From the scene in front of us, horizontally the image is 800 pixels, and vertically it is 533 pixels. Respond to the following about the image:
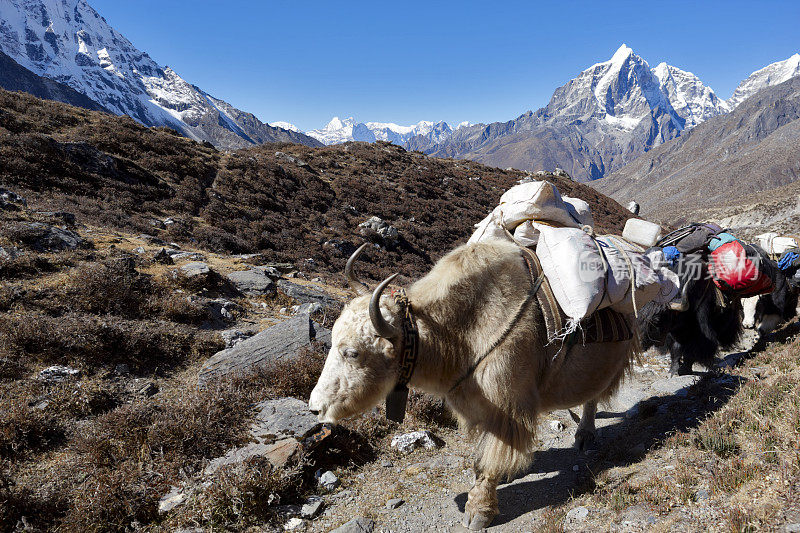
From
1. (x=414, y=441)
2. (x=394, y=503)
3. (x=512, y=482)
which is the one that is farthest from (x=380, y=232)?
(x=394, y=503)

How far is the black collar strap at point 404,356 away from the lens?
253cm

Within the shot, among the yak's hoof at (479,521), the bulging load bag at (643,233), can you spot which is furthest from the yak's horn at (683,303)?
the yak's hoof at (479,521)

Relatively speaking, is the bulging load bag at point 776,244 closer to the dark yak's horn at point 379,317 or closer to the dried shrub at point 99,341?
the dark yak's horn at point 379,317

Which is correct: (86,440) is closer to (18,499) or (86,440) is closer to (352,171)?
(18,499)

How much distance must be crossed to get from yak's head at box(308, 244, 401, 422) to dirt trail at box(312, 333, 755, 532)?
108 cm

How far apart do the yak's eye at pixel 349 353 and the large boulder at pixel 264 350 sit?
2506 mm

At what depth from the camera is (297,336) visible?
17.0ft

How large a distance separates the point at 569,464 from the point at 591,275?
1905 mm

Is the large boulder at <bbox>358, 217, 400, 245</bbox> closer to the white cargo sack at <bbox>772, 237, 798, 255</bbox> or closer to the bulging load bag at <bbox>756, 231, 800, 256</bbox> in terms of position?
the bulging load bag at <bbox>756, 231, 800, 256</bbox>

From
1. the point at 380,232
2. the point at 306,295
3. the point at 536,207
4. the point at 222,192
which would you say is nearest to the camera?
the point at 536,207

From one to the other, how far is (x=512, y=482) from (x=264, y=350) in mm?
3294

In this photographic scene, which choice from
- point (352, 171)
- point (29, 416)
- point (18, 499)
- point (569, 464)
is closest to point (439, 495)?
point (569, 464)

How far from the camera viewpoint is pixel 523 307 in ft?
8.93

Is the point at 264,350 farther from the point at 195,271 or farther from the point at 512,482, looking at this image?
the point at 512,482
